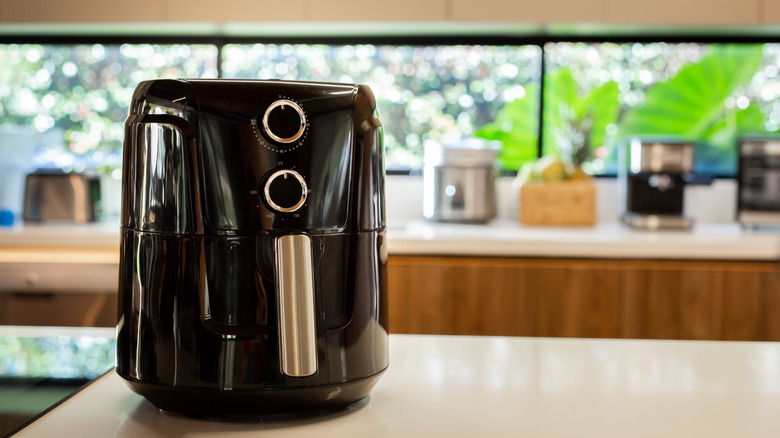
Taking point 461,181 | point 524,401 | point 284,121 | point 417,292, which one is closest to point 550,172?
point 461,181

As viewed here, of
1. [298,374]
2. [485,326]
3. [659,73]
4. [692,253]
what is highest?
[659,73]

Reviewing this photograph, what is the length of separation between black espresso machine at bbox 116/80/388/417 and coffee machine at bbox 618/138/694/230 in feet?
7.50

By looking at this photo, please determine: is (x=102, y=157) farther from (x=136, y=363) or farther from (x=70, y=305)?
Answer: (x=136, y=363)

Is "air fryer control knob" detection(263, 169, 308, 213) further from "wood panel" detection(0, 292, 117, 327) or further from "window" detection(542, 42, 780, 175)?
"window" detection(542, 42, 780, 175)

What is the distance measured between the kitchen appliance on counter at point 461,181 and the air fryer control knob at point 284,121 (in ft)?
7.17

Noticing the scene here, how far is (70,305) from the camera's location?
7.71 ft

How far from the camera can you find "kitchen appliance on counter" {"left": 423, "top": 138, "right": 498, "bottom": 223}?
268cm

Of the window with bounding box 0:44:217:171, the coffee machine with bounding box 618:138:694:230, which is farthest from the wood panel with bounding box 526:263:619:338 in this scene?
the window with bounding box 0:44:217:171

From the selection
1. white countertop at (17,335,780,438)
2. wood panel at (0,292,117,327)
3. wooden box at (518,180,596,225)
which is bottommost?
wood panel at (0,292,117,327)

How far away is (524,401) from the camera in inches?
23.6

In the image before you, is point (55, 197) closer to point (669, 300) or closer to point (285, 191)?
point (669, 300)

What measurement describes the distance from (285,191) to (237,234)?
0.14 feet

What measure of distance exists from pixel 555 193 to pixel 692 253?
574mm

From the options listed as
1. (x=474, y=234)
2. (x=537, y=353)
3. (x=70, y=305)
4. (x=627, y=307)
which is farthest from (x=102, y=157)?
(x=537, y=353)
